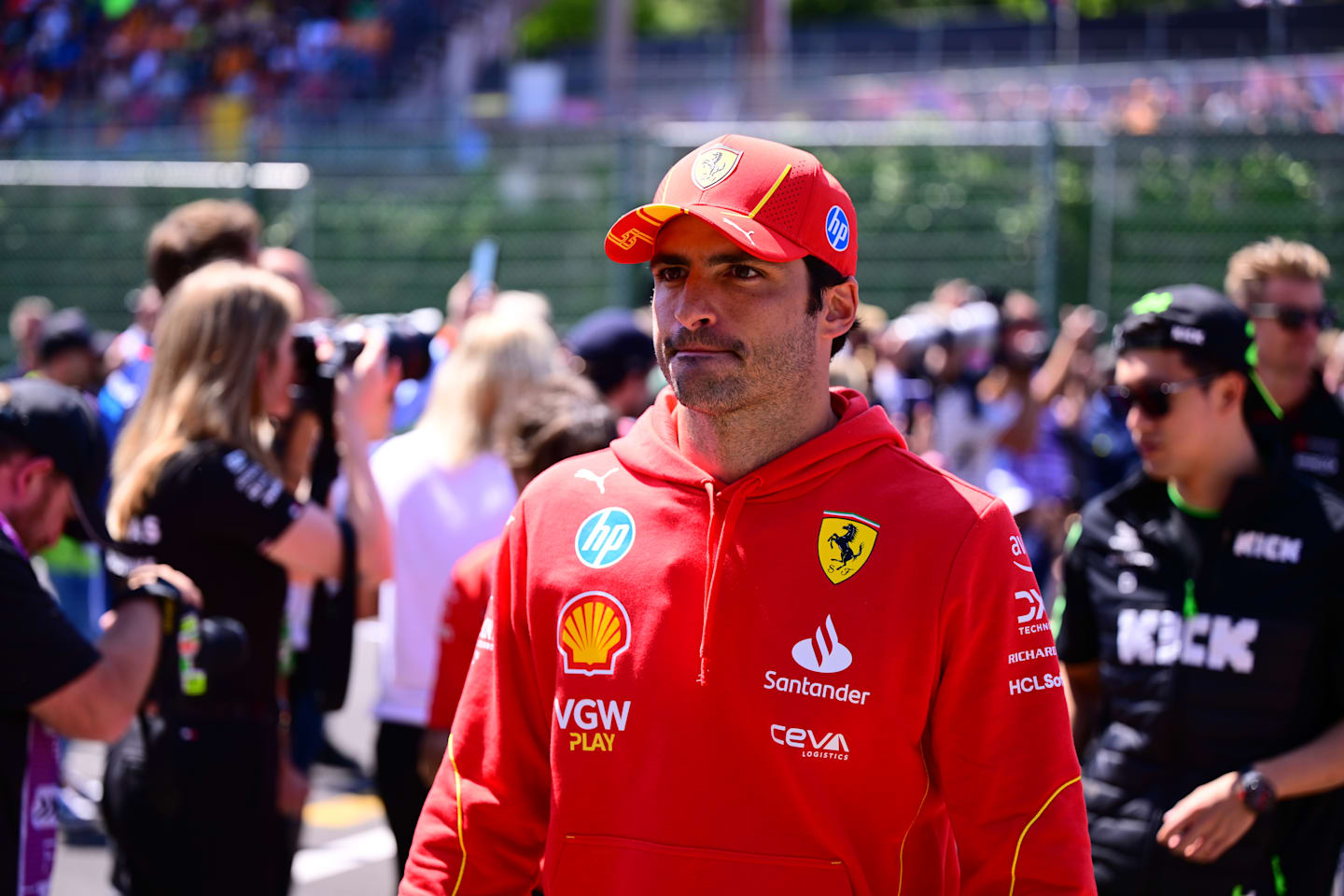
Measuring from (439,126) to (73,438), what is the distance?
29.3 feet

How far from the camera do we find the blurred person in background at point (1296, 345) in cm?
426

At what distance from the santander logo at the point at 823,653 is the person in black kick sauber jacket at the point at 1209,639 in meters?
1.20

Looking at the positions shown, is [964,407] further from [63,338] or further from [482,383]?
[63,338]

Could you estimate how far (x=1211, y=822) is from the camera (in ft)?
9.09

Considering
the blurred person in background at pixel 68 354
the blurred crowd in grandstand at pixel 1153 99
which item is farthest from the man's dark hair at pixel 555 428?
the blurred crowd in grandstand at pixel 1153 99

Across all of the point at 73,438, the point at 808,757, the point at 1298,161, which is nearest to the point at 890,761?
the point at 808,757

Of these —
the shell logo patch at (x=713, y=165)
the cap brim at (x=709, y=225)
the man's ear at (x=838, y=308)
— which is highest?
the shell logo patch at (x=713, y=165)

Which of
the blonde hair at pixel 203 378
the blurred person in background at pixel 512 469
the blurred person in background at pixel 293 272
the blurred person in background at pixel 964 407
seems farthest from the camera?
the blurred person in background at pixel 964 407

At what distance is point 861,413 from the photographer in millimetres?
2174

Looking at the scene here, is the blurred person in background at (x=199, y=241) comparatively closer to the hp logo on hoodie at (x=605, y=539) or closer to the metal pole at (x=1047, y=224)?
the hp logo on hoodie at (x=605, y=539)

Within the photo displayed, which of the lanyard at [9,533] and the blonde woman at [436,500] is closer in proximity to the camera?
the lanyard at [9,533]

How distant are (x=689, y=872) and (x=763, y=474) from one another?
58 centimetres

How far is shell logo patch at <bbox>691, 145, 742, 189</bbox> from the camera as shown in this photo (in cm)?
210

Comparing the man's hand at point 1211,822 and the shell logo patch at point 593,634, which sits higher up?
the shell logo patch at point 593,634
